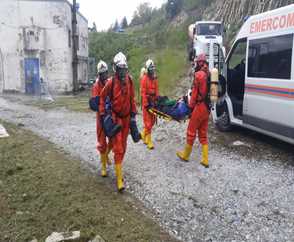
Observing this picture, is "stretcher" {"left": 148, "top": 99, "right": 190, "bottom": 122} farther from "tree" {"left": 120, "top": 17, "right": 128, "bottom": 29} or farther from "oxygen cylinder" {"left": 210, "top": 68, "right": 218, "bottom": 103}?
"tree" {"left": 120, "top": 17, "right": 128, "bottom": 29}

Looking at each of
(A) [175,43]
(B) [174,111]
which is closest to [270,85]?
(B) [174,111]

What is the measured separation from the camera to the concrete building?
21.1m

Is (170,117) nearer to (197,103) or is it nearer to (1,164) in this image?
(197,103)

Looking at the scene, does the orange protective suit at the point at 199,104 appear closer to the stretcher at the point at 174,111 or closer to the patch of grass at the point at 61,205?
the stretcher at the point at 174,111

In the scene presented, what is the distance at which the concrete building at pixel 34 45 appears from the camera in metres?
21.1

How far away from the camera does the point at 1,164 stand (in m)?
6.46

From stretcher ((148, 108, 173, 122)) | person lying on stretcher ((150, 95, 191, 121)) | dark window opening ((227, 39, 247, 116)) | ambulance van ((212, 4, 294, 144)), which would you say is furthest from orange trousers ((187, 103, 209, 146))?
dark window opening ((227, 39, 247, 116))

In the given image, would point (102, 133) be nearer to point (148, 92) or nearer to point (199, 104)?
point (199, 104)

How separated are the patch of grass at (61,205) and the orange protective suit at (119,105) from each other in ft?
2.35

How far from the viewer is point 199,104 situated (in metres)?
6.30

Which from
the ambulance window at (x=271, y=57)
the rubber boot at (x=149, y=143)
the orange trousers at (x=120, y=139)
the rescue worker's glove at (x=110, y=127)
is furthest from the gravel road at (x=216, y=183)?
the ambulance window at (x=271, y=57)

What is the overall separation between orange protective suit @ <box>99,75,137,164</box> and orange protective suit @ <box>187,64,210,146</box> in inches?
54.7

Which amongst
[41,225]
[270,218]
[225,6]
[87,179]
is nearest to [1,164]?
[87,179]

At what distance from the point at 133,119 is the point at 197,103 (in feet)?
4.63
